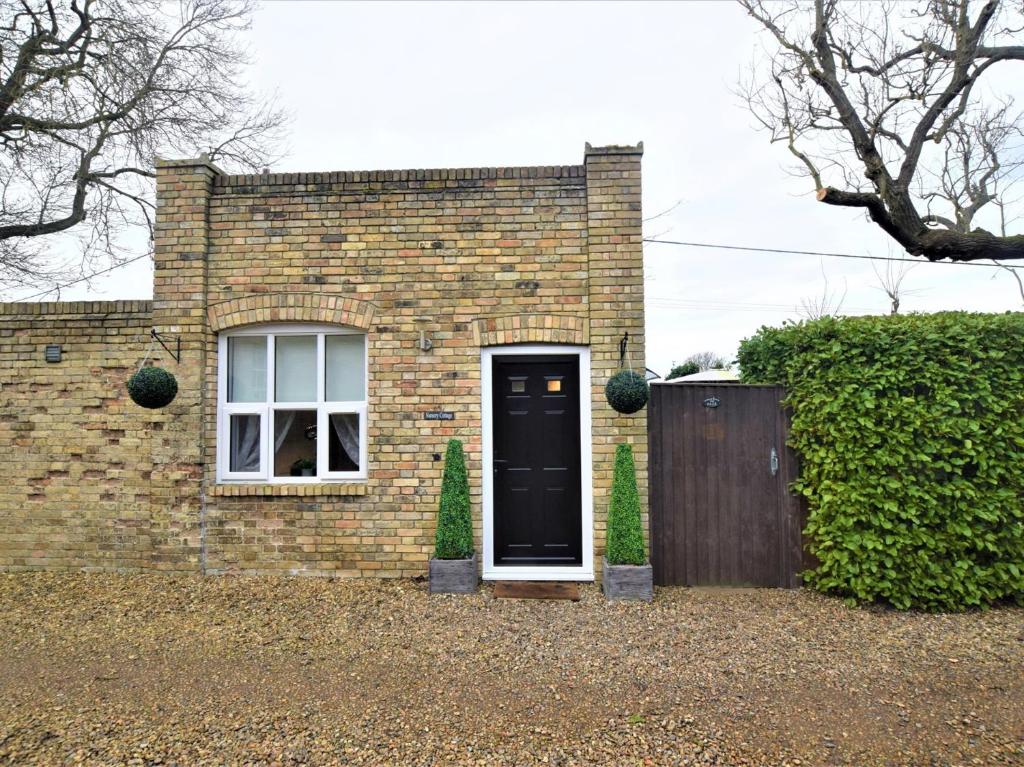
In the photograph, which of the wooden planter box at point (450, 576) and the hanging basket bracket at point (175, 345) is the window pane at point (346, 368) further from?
the wooden planter box at point (450, 576)

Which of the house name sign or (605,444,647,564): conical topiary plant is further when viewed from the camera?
the house name sign

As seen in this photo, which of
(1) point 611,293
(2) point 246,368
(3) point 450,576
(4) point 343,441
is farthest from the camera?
(2) point 246,368

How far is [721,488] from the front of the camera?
529 centimetres

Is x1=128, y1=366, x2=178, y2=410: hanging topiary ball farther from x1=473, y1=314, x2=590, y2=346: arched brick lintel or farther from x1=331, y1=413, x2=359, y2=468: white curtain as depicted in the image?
x1=473, y1=314, x2=590, y2=346: arched brick lintel

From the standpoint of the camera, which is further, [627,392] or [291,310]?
[291,310]

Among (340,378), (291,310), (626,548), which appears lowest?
(626,548)

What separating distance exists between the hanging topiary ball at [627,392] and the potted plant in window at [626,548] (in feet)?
1.52

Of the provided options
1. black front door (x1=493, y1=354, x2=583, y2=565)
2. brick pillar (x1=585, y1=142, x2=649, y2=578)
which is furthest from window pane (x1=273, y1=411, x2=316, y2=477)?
brick pillar (x1=585, y1=142, x2=649, y2=578)

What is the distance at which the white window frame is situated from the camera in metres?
5.47

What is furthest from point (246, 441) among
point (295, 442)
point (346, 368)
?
point (346, 368)

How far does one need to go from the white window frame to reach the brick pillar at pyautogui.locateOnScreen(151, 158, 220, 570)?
182 millimetres

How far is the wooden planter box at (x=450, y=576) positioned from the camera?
4922mm

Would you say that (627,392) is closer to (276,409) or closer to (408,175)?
(408,175)

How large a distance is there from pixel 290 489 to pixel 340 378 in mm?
1125
